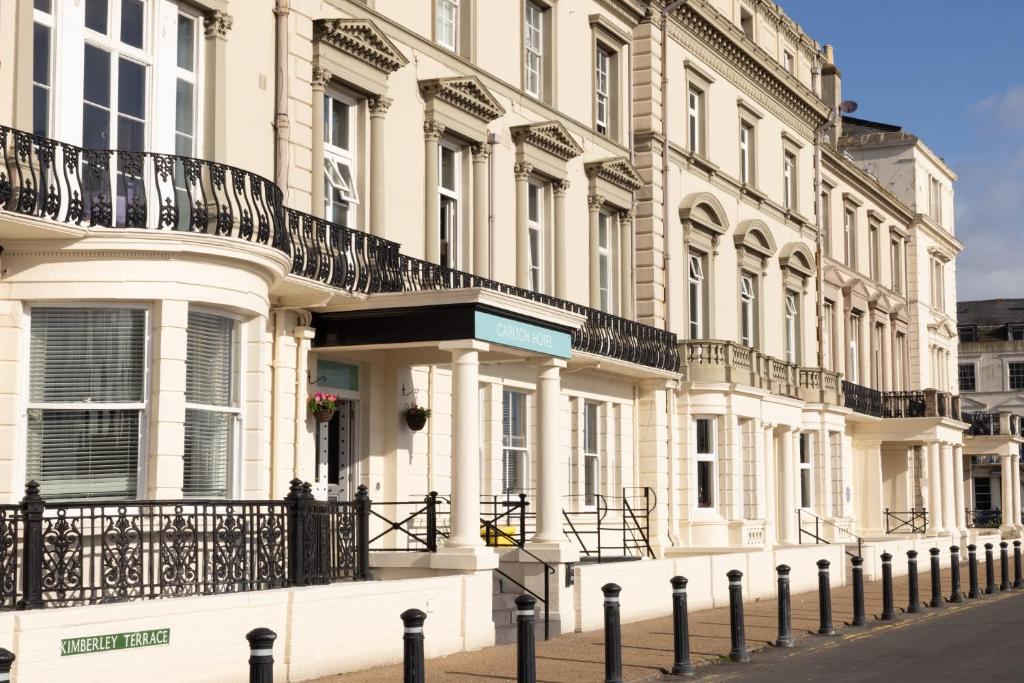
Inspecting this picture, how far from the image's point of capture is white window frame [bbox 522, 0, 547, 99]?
26.7 meters

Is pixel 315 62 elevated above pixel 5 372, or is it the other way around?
pixel 315 62

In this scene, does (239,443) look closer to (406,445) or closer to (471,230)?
(406,445)

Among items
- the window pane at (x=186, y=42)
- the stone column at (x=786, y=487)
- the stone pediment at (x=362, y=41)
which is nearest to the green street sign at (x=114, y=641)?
the window pane at (x=186, y=42)

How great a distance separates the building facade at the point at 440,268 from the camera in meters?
15.1

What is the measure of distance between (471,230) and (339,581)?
8.74 metres

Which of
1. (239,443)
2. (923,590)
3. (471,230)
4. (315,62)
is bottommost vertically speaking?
(923,590)

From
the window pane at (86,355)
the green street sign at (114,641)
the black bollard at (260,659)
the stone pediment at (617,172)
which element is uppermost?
the stone pediment at (617,172)

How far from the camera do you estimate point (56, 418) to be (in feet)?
49.2

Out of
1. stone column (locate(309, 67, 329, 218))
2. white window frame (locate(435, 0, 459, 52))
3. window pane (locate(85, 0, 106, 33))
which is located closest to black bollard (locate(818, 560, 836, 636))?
stone column (locate(309, 67, 329, 218))

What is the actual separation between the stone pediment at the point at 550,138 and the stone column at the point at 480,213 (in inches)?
53.0

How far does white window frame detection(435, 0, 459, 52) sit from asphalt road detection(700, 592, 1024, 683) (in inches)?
435

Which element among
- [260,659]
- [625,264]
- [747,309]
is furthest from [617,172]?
[260,659]

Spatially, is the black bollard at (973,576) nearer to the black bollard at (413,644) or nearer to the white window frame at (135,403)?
the white window frame at (135,403)

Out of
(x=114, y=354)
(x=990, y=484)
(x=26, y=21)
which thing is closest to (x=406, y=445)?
(x=114, y=354)
